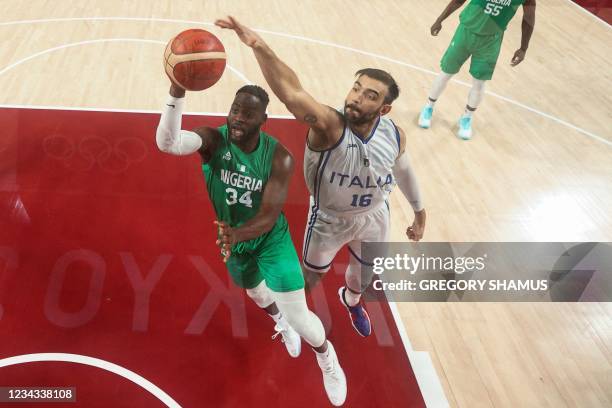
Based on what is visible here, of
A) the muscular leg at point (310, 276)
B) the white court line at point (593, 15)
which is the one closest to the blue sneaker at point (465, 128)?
the muscular leg at point (310, 276)

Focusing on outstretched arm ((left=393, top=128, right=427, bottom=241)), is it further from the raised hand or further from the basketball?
the basketball

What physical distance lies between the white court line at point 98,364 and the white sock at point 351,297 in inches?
43.8

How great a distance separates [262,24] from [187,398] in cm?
438

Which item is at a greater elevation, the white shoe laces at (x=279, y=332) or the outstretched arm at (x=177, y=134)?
the outstretched arm at (x=177, y=134)

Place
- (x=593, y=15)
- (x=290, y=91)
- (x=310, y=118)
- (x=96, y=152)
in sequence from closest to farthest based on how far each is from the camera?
(x=290, y=91)
(x=310, y=118)
(x=96, y=152)
(x=593, y=15)

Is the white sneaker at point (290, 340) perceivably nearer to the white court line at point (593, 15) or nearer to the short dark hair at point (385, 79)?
the short dark hair at point (385, 79)

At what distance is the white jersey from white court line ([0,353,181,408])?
1.32 metres

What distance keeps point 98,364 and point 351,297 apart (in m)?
1.45

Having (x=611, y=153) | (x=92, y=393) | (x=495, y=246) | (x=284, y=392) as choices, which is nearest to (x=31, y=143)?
(x=92, y=393)

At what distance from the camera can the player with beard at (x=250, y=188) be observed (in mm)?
1940

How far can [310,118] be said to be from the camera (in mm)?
1877

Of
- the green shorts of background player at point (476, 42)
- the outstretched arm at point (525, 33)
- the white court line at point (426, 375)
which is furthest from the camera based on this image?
the outstretched arm at point (525, 33)

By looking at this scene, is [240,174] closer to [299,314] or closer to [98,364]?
[299,314]

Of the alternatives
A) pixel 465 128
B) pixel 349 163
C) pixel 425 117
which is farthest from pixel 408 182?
pixel 465 128
